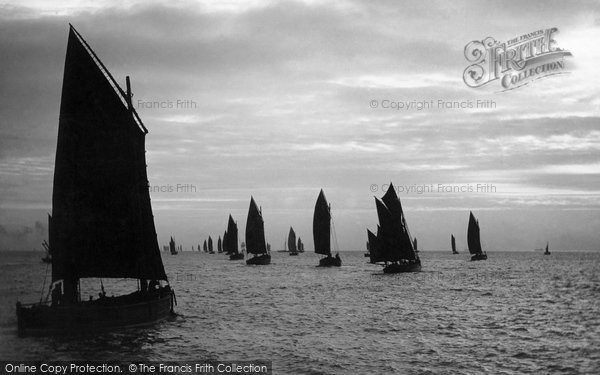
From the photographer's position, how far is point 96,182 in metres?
31.0

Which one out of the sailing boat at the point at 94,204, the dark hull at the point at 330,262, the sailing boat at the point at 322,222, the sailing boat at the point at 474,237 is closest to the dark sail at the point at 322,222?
the sailing boat at the point at 322,222

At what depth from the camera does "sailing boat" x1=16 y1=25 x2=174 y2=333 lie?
1170 inches

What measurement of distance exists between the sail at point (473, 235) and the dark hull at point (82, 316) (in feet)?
383

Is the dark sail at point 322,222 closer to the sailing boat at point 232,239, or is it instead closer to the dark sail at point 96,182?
the sailing boat at point 232,239

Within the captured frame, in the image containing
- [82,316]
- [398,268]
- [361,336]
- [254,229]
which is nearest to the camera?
[82,316]

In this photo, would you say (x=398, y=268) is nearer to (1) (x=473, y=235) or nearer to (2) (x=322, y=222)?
(2) (x=322, y=222)

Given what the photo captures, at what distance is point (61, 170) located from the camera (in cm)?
2969

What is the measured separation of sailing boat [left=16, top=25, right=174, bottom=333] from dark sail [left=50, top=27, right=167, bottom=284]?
0.16ft

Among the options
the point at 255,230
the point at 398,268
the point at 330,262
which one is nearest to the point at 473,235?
the point at 330,262

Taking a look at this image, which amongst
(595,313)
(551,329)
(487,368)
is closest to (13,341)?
(487,368)

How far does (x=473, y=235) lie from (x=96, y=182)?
12872cm

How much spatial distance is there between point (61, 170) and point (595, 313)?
4109cm

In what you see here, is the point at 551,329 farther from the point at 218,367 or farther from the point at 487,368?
the point at 218,367

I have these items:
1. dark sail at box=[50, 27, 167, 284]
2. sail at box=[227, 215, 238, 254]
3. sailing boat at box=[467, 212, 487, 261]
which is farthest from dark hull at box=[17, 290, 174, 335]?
sail at box=[227, 215, 238, 254]
